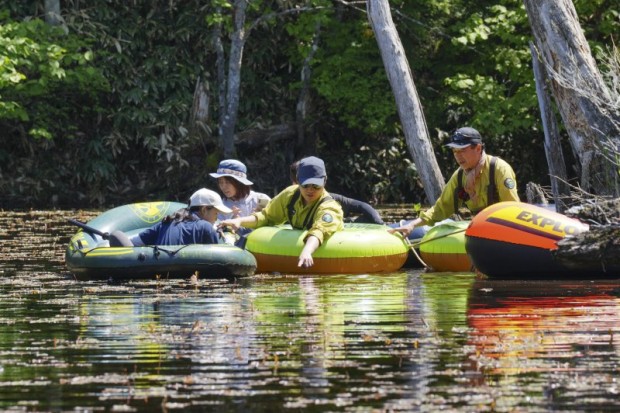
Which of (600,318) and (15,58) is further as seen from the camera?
(15,58)

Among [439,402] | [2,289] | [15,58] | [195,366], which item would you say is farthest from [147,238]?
[15,58]

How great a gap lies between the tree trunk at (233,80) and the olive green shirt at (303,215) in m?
14.5

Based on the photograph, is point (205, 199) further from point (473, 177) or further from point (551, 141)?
point (551, 141)

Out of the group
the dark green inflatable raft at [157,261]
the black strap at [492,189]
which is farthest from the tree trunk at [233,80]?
the dark green inflatable raft at [157,261]

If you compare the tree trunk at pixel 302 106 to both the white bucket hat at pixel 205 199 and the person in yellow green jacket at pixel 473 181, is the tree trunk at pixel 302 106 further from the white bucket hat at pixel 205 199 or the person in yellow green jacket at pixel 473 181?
the white bucket hat at pixel 205 199

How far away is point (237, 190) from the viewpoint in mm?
15266

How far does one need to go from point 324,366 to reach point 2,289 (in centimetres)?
540

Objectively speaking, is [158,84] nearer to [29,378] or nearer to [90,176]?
[90,176]

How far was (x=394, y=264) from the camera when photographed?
14859mm

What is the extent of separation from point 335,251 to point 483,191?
1.47 m

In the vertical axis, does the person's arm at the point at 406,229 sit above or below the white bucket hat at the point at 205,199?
below

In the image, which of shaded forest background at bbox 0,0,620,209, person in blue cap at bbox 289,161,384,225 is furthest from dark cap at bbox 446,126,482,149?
shaded forest background at bbox 0,0,620,209

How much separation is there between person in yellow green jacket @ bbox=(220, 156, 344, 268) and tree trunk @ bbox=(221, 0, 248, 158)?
14465 mm

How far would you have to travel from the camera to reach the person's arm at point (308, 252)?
13.0 metres
